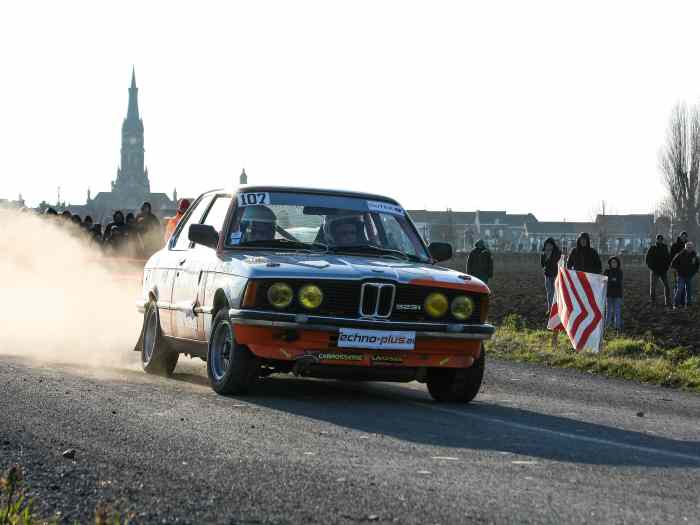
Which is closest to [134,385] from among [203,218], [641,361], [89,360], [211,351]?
[211,351]

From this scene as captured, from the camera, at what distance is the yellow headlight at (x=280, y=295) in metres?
8.81

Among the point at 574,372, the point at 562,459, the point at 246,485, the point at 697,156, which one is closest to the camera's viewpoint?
the point at 246,485

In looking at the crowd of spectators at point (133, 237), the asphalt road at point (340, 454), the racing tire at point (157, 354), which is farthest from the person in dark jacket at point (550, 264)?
the racing tire at point (157, 354)

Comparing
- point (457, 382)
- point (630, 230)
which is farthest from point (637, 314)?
point (630, 230)

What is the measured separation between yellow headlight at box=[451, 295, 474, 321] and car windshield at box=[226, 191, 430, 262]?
3.23ft

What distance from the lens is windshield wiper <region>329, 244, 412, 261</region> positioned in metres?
9.84

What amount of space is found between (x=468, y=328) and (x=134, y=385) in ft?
9.19

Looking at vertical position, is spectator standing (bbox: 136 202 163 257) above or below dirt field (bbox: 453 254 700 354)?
above

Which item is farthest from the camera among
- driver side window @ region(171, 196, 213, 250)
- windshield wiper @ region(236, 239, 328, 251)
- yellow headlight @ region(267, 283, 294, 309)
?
driver side window @ region(171, 196, 213, 250)

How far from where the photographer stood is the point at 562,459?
6555mm

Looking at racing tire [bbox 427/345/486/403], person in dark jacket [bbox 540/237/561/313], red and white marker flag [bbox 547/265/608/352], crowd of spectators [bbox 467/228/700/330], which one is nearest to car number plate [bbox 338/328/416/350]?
racing tire [bbox 427/345/486/403]

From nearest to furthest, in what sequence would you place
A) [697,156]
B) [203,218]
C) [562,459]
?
[562,459] < [203,218] < [697,156]

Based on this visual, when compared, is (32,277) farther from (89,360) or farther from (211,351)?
(211,351)

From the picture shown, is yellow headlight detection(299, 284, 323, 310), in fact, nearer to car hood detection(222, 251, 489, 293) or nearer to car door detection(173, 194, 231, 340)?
car hood detection(222, 251, 489, 293)
